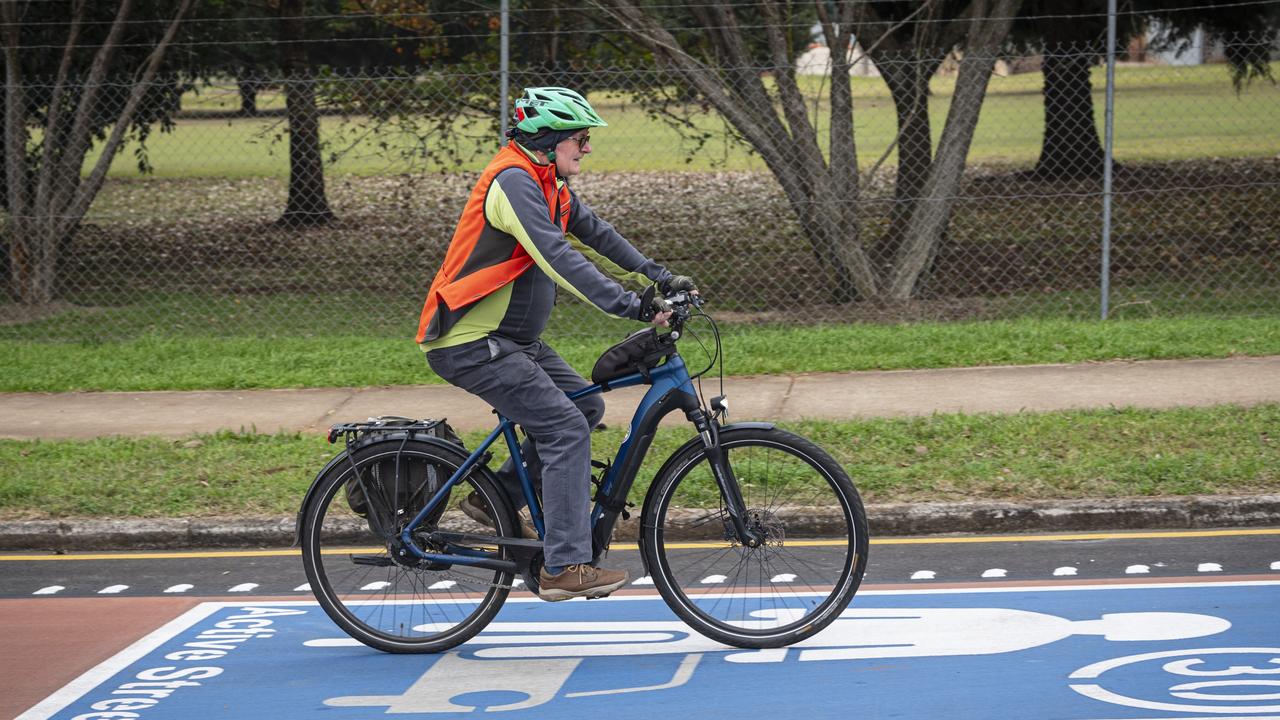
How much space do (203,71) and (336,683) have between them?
1359 cm

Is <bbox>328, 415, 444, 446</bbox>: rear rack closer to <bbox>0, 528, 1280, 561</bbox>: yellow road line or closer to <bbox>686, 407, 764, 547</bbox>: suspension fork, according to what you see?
<bbox>686, 407, 764, 547</bbox>: suspension fork

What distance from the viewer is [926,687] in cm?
482

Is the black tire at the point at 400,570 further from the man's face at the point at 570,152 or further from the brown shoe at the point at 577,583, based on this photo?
the man's face at the point at 570,152

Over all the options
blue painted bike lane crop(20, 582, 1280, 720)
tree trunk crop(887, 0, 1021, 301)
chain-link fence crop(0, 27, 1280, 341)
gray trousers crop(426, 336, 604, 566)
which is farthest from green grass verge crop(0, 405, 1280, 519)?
tree trunk crop(887, 0, 1021, 301)

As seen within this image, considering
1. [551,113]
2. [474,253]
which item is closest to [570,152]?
[551,113]

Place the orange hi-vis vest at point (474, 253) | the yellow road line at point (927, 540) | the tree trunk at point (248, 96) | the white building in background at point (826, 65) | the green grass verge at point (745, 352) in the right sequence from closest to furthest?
the orange hi-vis vest at point (474, 253) → the yellow road line at point (927, 540) → the green grass verge at point (745, 352) → the white building in background at point (826, 65) → the tree trunk at point (248, 96)

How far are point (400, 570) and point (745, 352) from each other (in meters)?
5.46

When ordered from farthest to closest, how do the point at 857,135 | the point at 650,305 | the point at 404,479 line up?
the point at 857,135 < the point at 404,479 < the point at 650,305

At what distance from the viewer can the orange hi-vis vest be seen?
4.94m

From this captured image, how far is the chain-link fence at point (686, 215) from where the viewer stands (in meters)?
12.4

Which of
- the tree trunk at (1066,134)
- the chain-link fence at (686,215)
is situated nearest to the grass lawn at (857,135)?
the chain-link fence at (686,215)

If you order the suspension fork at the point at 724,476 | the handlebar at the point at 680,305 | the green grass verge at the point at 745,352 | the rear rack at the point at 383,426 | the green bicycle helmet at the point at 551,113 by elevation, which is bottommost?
the green grass verge at the point at 745,352

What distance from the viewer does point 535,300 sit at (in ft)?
16.7

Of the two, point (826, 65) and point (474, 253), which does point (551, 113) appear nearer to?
point (474, 253)
